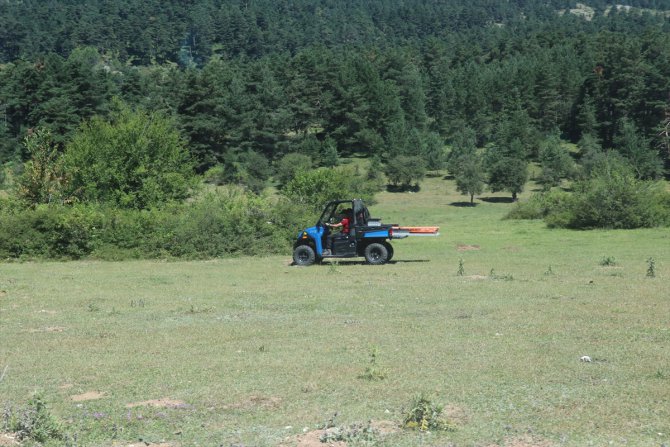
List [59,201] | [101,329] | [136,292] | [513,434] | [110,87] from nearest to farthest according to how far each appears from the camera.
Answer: [513,434] → [101,329] → [136,292] → [59,201] → [110,87]

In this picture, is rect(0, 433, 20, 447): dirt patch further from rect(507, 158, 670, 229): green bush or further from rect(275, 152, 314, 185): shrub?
rect(275, 152, 314, 185): shrub

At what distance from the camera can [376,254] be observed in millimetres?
28203

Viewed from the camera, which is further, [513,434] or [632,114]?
[632,114]

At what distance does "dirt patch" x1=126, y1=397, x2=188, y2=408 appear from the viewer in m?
9.84

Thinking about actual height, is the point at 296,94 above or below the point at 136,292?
above

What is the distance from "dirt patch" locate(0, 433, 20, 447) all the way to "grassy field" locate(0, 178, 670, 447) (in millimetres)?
463

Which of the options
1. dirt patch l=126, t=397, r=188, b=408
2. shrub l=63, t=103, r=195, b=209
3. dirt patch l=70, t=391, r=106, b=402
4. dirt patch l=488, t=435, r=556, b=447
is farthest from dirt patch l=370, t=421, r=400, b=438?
shrub l=63, t=103, r=195, b=209

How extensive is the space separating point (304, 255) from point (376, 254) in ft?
8.46

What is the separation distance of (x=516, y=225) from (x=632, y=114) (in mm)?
64344

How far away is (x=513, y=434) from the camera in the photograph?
8547mm

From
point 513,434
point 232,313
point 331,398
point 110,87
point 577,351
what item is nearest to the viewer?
point 513,434

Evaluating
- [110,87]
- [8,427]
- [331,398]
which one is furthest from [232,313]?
[110,87]

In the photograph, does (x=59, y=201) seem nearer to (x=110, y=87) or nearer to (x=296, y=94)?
(x=110, y=87)

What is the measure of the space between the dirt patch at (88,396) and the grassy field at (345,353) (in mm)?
26
